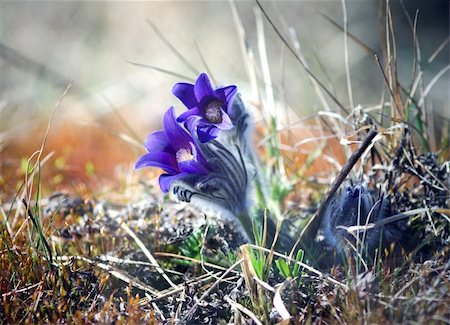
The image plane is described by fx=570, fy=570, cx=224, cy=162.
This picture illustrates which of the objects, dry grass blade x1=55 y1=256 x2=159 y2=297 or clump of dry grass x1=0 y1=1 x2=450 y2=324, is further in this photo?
dry grass blade x1=55 y1=256 x2=159 y2=297

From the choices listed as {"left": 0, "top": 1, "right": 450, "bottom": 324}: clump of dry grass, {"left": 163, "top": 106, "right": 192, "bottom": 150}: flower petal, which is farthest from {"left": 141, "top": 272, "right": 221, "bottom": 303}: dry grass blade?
{"left": 163, "top": 106, "right": 192, "bottom": 150}: flower petal

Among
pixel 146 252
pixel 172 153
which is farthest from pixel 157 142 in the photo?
pixel 146 252

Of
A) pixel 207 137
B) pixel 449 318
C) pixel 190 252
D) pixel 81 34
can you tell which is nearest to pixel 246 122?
pixel 207 137

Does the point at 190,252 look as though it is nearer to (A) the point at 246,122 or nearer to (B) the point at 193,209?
(B) the point at 193,209

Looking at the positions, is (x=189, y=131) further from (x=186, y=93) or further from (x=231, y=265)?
(x=231, y=265)

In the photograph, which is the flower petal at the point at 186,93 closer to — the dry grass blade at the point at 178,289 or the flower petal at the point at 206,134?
the flower petal at the point at 206,134

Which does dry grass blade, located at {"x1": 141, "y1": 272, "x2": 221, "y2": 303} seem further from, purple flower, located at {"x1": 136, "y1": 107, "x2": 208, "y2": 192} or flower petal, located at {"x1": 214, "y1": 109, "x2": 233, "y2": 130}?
flower petal, located at {"x1": 214, "y1": 109, "x2": 233, "y2": 130}
